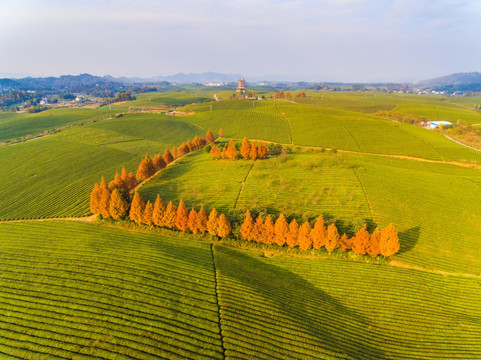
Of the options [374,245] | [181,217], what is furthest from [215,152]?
[374,245]

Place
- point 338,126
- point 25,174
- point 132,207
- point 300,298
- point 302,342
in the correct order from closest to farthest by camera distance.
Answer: point 302,342 → point 300,298 → point 132,207 → point 25,174 → point 338,126

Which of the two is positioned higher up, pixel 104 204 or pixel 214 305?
pixel 104 204

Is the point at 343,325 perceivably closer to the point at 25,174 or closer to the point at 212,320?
the point at 212,320

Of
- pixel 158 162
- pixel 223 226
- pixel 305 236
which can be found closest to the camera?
pixel 305 236

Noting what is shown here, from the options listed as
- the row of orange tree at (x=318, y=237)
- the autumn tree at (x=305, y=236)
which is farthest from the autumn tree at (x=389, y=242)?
the autumn tree at (x=305, y=236)

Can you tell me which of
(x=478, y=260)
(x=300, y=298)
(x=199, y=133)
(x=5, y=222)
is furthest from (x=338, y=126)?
(x=5, y=222)

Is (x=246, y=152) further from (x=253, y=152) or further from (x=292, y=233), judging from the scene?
(x=292, y=233)

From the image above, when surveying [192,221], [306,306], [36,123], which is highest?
[36,123]
